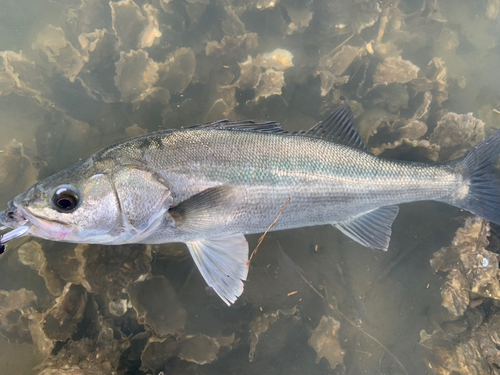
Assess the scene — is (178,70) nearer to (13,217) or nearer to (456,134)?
(13,217)

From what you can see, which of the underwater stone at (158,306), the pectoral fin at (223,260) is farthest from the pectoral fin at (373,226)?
the underwater stone at (158,306)

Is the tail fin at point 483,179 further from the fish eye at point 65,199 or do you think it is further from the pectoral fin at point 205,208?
the fish eye at point 65,199

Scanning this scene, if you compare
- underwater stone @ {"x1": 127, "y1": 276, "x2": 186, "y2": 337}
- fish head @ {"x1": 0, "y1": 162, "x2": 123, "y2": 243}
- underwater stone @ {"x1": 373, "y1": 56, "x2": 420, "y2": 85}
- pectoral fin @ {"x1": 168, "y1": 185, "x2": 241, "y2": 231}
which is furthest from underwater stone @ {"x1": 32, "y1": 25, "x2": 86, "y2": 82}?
underwater stone @ {"x1": 373, "y1": 56, "x2": 420, "y2": 85}

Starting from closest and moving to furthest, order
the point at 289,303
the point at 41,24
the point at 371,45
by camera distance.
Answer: the point at 289,303 < the point at 41,24 < the point at 371,45

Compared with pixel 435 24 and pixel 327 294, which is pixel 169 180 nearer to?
pixel 327 294

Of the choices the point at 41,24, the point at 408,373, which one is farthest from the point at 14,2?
the point at 408,373

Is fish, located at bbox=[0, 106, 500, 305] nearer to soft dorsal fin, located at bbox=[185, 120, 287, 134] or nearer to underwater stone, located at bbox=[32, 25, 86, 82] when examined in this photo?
soft dorsal fin, located at bbox=[185, 120, 287, 134]
